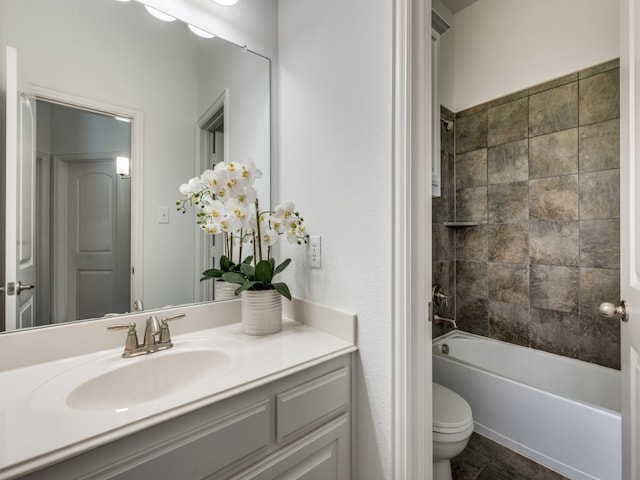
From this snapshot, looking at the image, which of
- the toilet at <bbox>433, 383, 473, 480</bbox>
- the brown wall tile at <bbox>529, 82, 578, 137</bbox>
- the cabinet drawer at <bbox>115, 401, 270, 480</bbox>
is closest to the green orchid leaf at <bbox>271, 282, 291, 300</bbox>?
the cabinet drawer at <bbox>115, 401, 270, 480</bbox>

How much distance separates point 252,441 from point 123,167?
0.98 meters

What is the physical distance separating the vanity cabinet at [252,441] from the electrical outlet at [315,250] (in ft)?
1.21

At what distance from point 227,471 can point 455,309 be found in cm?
208

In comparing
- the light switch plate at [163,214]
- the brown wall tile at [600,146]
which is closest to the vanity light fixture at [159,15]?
the light switch plate at [163,214]

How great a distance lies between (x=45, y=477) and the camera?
0.48m

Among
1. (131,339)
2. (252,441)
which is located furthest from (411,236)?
(131,339)

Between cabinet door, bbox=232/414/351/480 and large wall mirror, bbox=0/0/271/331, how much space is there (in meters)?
0.65

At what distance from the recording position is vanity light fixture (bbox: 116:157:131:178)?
103cm

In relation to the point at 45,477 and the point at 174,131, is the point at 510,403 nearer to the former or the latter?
the point at 45,477

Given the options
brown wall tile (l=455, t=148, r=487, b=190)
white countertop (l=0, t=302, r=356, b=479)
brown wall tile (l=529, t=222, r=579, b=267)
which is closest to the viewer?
white countertop (l=0, t=302, r=356, b=479)

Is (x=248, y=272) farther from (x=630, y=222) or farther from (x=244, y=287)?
(x=630, y=222)

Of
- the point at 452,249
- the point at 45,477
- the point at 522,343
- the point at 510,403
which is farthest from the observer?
the point at 452,249

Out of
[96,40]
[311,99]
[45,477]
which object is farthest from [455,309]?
[96,40]

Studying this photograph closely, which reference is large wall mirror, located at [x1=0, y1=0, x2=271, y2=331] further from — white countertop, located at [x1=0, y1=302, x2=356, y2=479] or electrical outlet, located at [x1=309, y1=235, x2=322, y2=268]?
electrical outlet, located at [x1=309, y1=235, x2=322, y2=268]
